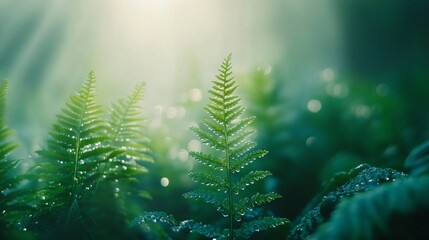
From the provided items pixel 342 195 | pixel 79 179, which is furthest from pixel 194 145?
pixel 342 195

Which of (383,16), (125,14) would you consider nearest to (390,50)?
(383,16)

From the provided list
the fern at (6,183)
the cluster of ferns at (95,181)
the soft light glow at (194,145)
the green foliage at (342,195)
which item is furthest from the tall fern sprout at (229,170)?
the soft light glow at (194,145)

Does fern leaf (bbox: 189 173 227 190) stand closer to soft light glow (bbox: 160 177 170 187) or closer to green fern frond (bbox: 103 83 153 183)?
green fern frond (bbox: 103 83 153 183)

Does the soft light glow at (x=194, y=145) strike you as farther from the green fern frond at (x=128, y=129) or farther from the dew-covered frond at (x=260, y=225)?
the dew-covered frond at (x=260, y=225)

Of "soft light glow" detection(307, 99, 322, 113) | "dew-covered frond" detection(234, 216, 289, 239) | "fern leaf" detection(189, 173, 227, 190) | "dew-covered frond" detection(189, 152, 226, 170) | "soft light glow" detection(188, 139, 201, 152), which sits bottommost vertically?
"dew-covered frond" detection(234, 216, 289, 239)

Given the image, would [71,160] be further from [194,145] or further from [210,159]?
[194,145]

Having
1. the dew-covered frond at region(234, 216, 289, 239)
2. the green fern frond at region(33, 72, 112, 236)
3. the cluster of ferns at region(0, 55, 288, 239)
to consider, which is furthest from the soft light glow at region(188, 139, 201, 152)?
the dew-covered frond at region(234, 216, 289, 239)

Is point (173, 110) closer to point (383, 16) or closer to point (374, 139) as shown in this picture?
point (374, 139)

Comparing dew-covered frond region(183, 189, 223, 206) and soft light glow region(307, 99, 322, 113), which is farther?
soft light glow region(307, 99, 322, 113)
